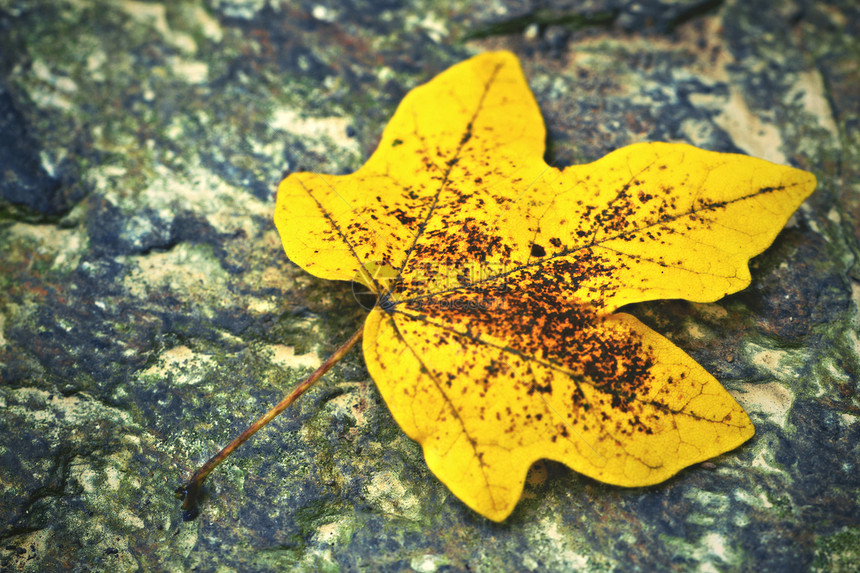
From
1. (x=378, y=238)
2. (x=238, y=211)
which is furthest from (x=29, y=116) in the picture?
(x=378, y=238)

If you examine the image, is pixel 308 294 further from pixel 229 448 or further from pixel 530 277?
pixel 530 277

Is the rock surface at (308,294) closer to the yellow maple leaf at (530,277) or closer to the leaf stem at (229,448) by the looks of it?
the leaf stem at (229,448)

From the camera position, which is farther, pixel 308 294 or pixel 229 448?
pixel 308 294

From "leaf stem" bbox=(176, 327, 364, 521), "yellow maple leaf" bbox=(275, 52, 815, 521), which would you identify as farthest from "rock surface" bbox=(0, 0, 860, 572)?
"yellow maple leaf" bbox=(275, 52, 815, 521)

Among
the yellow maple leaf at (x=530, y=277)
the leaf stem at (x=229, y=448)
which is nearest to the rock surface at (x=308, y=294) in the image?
the leaf stem at (x=229, y=448)

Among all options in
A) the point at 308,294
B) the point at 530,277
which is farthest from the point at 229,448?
the point at 530,277

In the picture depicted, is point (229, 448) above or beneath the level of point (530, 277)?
beneath
